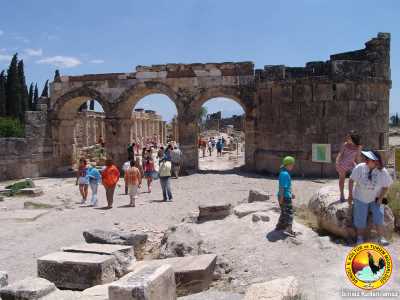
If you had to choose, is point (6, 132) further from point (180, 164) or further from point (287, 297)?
point (287, 297)

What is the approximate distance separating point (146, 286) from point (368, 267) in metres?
2.54

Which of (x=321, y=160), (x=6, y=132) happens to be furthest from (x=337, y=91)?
(x=6, y=132)

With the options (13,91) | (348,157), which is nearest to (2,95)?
(13,91)

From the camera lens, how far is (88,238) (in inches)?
277

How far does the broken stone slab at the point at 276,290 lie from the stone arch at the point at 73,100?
1444 centimetres

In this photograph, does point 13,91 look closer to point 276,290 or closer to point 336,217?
point 336,217

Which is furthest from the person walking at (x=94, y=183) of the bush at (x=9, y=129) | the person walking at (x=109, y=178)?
the bush at (x=9, y=129)

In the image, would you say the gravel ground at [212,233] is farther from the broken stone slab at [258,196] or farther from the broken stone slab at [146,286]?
the broken stone slab at [258,196]

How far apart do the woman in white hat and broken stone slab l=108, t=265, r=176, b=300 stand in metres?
3.00

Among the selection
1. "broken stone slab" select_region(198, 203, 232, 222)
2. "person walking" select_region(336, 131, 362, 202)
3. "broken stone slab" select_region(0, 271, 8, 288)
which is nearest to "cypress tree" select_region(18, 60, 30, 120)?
"broken stone slab" select_region(198, 203, 232, 222)

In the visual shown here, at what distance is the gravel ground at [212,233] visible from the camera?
5.55 metres

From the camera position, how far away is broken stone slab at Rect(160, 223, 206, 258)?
688 cm

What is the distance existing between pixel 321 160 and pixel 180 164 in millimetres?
5398

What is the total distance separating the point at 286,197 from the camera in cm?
648
